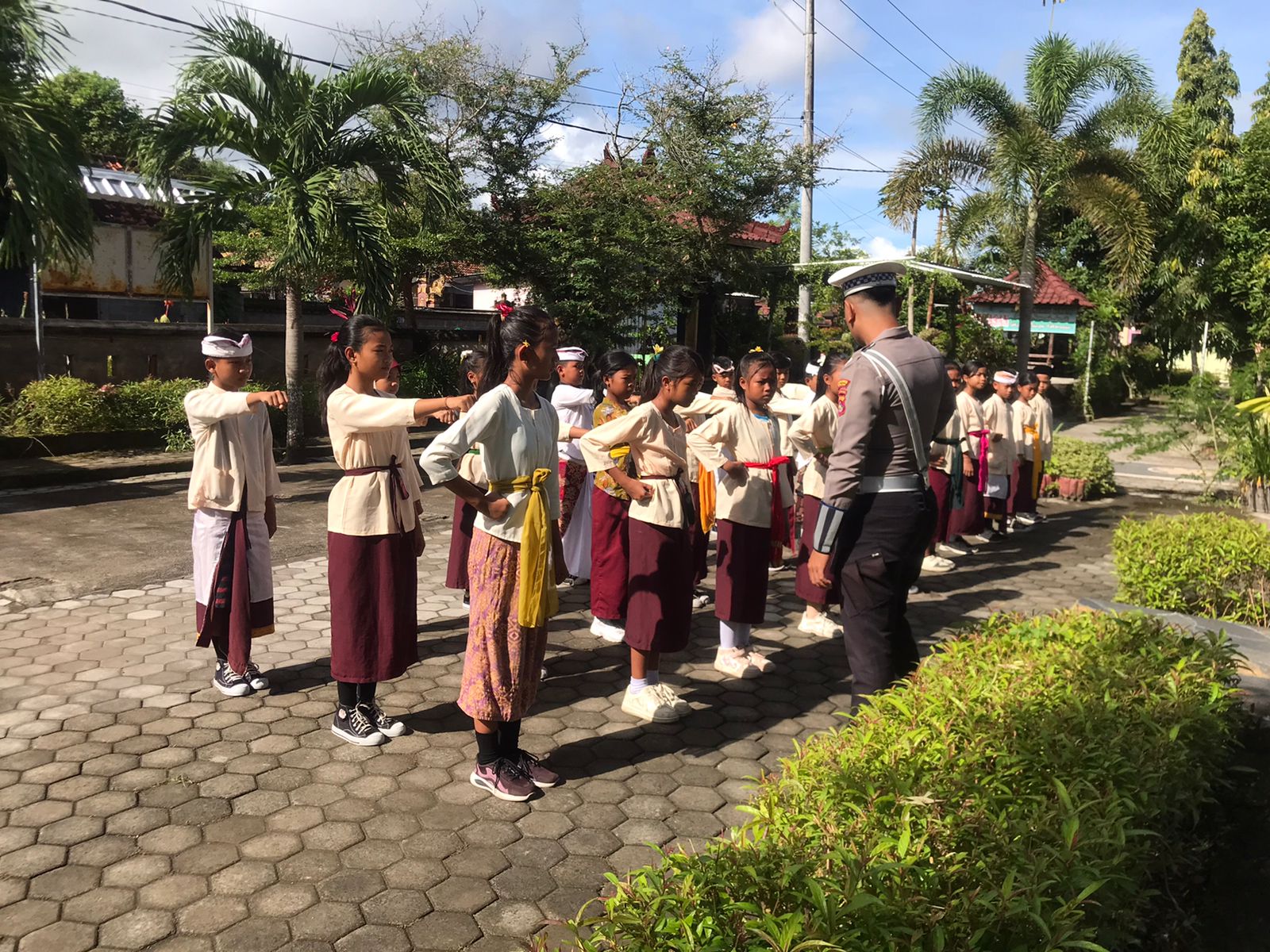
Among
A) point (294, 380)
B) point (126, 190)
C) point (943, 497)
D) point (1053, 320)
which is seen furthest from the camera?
point (1053, 320)

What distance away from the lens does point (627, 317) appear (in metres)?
17.6

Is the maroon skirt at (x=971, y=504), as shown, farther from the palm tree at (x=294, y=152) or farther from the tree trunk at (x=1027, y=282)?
the tree trunk at (x=1027, y=282)

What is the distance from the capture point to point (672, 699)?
4.94 meters

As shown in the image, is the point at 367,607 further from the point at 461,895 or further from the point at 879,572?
the point at 879,572

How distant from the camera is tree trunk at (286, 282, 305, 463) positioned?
1298 centimetres

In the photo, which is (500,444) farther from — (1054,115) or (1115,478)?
(1054,115)

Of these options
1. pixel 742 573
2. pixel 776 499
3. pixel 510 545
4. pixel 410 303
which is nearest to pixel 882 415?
pixel 510 545

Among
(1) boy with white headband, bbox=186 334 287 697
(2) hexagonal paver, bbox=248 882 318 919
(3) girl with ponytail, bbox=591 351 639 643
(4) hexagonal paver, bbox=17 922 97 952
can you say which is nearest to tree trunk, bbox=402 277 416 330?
(3) girl with ponytail, bbox=591 351 639 643

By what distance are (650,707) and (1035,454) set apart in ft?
23.7

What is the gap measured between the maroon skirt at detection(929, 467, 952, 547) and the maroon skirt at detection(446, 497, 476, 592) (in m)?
3.60

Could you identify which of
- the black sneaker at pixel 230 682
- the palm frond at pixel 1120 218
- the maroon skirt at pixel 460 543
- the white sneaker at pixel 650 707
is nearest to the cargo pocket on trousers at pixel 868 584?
the white sneaker at pixel 650 707

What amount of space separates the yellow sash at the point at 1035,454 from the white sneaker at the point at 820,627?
5064 millimetres

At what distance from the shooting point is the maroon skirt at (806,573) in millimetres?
6250

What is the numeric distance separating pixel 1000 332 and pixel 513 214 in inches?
543
